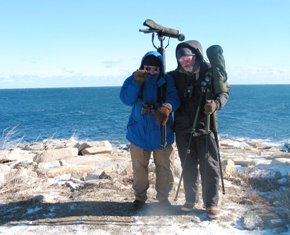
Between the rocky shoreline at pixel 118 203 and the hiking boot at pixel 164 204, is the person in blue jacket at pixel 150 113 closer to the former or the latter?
the hiking boot at pixel 164 204

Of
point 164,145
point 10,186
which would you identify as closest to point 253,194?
point 164,145

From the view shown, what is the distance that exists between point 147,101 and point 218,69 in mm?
984

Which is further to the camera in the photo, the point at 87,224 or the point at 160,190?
the point at 160,190

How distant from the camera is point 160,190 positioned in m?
5.55

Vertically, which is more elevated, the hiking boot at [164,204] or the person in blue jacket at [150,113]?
the person in blue jacket at [150,113]

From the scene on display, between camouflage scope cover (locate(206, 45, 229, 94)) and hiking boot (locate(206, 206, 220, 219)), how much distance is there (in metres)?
1.44

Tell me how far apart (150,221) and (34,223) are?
4.69 ft

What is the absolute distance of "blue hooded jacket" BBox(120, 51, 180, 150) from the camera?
5.15 meters

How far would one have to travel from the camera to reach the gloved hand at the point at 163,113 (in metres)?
4.94

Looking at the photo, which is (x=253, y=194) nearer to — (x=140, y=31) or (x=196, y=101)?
(x=196, y=101)

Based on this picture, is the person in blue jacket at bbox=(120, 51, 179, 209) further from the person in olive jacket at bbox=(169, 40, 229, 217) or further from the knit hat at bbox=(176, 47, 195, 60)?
the knit hat at bbox=(176, 47, 195, 60)

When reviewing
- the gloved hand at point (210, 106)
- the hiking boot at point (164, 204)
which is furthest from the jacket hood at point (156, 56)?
the hiking boot at point (164, 204)

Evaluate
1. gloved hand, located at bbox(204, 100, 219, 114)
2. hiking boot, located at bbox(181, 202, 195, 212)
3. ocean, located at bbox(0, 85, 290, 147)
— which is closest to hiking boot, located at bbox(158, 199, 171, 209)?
hiking boot, located at bbox(181, 202, 195, 212)

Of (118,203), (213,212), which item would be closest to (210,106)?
(213,212)
